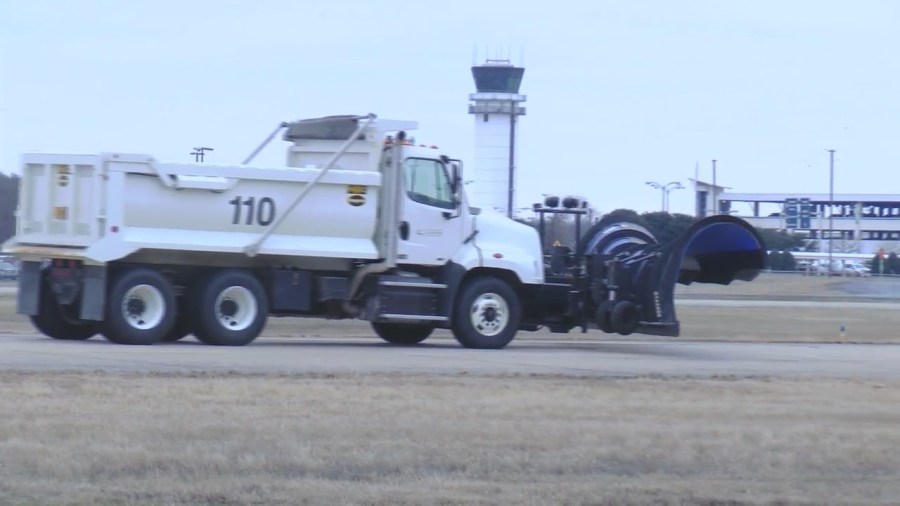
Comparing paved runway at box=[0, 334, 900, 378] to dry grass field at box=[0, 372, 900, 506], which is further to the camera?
paved runway at box=[0, 334, 900, 378]

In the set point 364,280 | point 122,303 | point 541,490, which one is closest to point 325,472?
point 541,490

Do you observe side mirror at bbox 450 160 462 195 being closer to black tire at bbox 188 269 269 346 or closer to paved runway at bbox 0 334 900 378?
paved runway at bbox 0 334 900 378

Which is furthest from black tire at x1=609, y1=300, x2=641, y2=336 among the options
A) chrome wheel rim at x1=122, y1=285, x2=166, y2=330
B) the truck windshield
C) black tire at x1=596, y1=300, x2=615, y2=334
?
chrome wheel rim at x1=122, y1=285, x2=166, y2=330

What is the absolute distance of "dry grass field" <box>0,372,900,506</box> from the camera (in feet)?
31.0

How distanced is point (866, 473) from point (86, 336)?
1317 centimetres

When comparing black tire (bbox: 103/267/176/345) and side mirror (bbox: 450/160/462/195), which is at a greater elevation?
side mirror (bbox: 450/160/462/195)

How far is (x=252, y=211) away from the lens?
64.7 ft

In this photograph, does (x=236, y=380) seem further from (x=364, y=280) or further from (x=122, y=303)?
(x=364, y=280)

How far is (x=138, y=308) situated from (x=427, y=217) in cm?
438

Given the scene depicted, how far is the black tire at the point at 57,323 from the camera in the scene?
65.7 feet

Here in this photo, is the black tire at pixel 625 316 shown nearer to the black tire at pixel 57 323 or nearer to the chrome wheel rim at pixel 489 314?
the chrome wheel rim at pixel 489 314

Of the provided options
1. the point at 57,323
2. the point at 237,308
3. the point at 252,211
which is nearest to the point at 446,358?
the point at 237,308

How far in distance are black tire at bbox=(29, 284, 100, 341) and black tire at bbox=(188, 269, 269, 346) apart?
5.09 ft

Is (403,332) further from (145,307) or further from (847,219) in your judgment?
(847,219)
